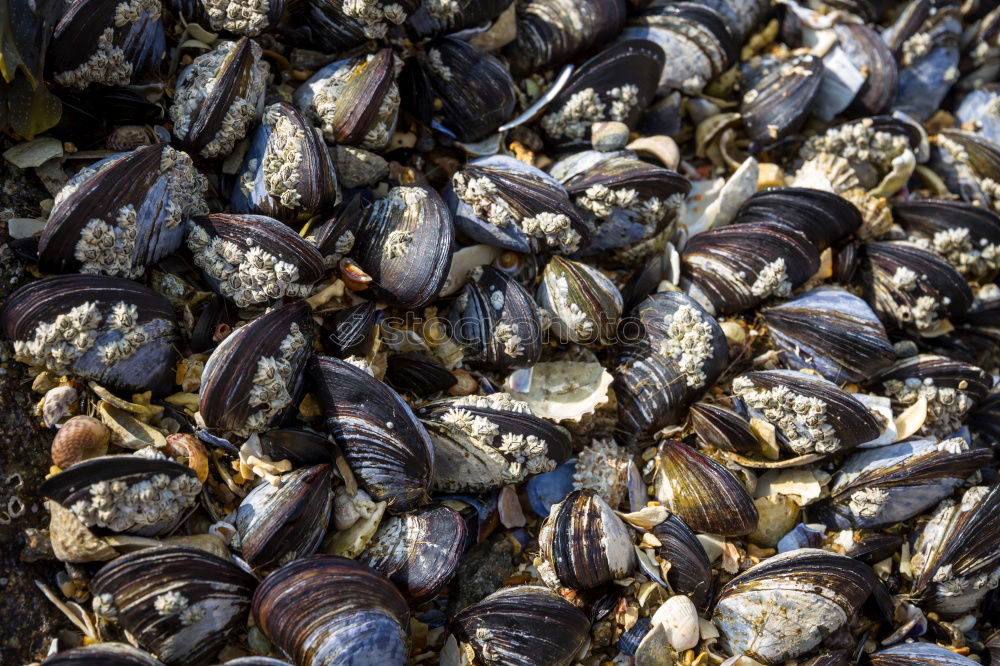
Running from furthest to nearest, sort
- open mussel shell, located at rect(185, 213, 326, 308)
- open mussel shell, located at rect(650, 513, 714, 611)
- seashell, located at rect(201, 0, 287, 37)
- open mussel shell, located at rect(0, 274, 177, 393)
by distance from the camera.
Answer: seashell, located at rect(201, 0, 287, 37), open mussel shell, located at rect(650, 513, 714, 611), open mussel shell, located at rect(185, 213, 326, 308), open mussel shell, located at rect(0, 274, 177, 393)

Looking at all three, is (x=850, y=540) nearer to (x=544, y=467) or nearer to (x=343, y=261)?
(x=544, y=467)

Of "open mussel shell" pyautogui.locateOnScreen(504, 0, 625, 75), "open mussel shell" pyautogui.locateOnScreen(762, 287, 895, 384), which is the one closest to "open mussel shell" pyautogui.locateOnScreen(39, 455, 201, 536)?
"open mussel shell" pyautogui.locateOnScreen(504, 0, 625, 75)

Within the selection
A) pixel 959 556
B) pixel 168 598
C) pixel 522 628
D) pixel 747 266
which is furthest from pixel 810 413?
pixel 168 598

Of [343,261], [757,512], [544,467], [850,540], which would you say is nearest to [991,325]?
[850,540]

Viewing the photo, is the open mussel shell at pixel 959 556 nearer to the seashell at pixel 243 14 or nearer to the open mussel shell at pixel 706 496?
the open mussel shell at pixel 706 496

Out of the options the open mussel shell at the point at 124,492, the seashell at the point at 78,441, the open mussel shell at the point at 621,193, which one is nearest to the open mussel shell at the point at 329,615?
the open mussel shell at the point at 124,492

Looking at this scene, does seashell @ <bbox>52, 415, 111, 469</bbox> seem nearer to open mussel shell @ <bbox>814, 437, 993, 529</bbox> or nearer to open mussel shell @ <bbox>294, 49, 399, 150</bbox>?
open mussel shell @ <bbox>294, 49, 399, 150</bbox>
